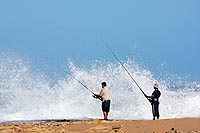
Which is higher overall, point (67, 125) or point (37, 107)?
point (37, 107)

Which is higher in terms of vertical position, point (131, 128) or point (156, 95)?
point (156, 95)

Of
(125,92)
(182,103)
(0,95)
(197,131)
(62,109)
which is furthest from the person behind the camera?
(0,95)

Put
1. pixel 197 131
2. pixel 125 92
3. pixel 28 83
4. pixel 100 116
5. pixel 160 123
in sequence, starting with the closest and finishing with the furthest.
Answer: pixel 197 131 → pixel 160 123 → pixel 100 116 → pixel 125 92 → pixel 28 83

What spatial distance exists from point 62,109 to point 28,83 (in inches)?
271

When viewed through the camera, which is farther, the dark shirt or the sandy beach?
the dark shirt

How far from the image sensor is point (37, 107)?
24.9m

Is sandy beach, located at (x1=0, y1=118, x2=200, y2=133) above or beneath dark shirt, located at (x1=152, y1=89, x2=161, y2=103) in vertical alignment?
beneath

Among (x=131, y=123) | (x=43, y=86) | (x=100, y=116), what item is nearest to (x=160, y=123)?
(x=131, y=123)

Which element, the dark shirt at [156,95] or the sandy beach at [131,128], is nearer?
the sandy beach at [131,128]

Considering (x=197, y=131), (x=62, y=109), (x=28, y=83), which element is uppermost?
(x=28, y=83)

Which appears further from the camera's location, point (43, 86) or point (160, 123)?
point (43, 86)

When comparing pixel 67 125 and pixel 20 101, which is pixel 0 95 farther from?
pixel 67 125

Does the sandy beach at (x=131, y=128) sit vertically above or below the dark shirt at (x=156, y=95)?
below

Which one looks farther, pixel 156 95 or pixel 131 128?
pixel 156 95
